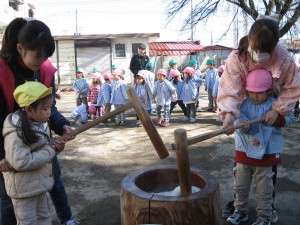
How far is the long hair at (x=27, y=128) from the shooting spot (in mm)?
1943

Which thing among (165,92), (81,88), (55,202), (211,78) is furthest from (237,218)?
(211,78)

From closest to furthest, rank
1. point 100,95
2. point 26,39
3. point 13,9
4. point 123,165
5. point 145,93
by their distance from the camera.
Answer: point 26,39 → point 123,165 → point 145,93 → point 100,95 → point 13,9

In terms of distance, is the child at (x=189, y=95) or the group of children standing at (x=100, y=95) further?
the child at (x=189, y=95)

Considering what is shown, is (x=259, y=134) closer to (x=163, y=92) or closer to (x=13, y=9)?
(x=163, y=92)

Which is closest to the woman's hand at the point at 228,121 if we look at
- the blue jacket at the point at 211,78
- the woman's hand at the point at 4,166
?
the woman's hand at the point at 4,166

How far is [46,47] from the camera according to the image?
1935mm

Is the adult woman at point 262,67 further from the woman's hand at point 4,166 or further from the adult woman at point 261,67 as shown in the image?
the woman's hand at point 4,166

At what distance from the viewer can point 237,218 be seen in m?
2.89

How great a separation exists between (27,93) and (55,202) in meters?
1.15

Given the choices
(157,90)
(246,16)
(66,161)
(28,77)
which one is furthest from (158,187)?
(246,16)

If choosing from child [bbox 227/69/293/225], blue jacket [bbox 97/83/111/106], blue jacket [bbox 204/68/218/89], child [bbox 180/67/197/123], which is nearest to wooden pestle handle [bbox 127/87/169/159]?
child [bbox 227/69/293/225]

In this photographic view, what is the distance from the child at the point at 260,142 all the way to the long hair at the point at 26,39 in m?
1.54

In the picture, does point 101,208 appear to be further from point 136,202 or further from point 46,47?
point 46,47

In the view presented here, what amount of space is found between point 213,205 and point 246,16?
7.99 meters
